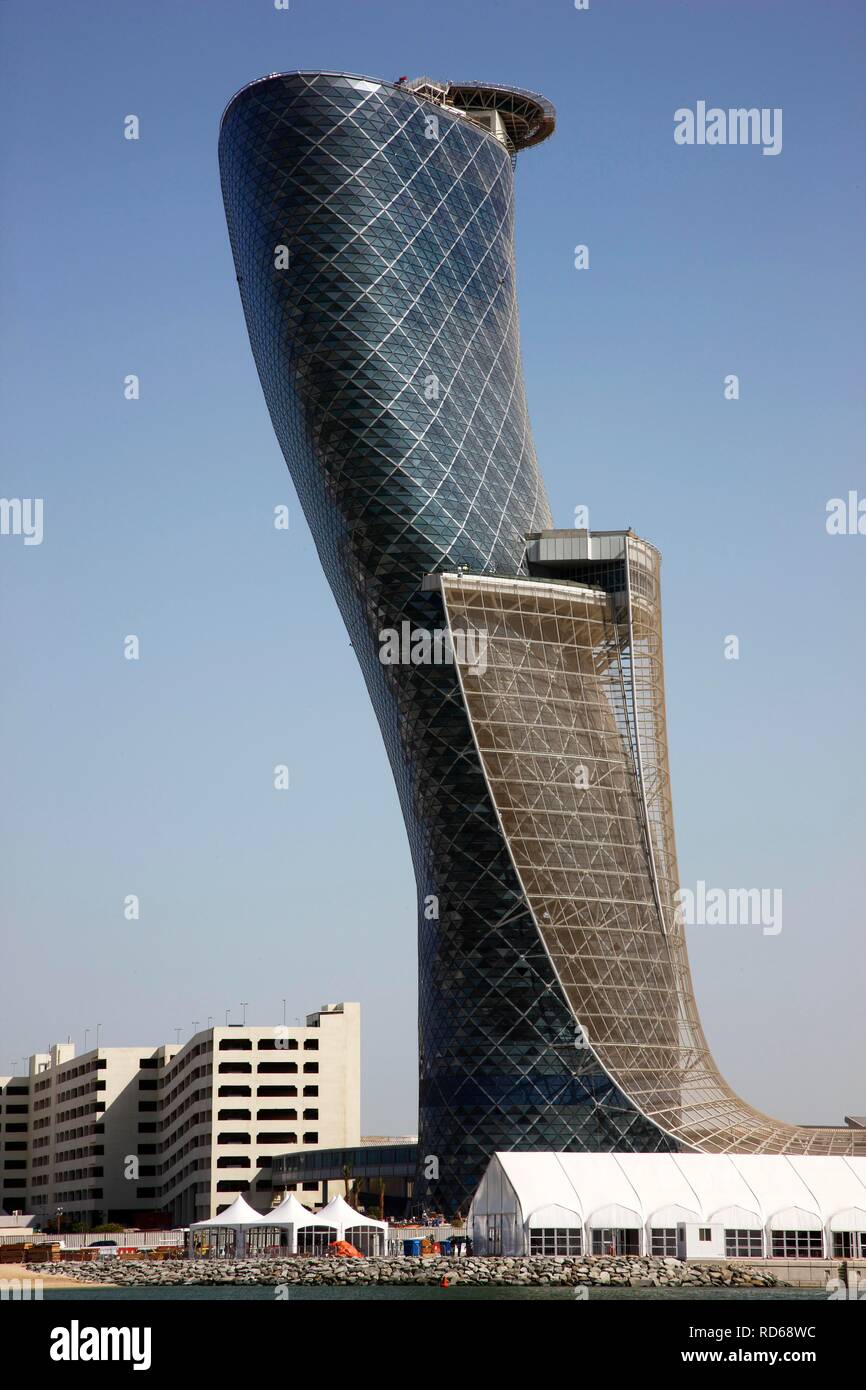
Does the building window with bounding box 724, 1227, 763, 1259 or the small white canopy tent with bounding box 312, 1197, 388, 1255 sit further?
the small white canopy tent with bounding box 312, 1197, 388, 1255

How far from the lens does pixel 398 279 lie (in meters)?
107

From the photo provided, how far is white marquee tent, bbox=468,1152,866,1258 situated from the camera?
71.4 metres

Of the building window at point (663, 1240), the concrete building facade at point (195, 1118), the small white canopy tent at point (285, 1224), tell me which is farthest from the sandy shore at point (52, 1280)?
the concrete building facade at point (195, 1118)

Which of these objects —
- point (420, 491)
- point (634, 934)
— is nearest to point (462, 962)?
point (634, 934)

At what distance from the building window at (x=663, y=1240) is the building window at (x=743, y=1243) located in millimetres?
2045

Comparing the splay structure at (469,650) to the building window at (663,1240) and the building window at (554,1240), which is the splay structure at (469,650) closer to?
the building window at (663,1240)

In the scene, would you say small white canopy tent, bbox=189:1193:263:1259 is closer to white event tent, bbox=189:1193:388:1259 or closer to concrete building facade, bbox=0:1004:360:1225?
white event tent, bbox=189:1193:388:1259

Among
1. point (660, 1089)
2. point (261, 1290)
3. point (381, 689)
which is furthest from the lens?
point (381, 689)

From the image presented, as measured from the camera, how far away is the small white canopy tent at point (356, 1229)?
79.4 meters

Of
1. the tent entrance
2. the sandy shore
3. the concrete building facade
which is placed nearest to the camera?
the sandy shore

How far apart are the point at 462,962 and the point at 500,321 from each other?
39.5 metres

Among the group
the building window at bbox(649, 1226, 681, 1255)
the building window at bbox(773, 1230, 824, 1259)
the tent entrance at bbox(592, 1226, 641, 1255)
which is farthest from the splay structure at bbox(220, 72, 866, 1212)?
the tent entrance at bbox(592, 1226, 641, 1255)

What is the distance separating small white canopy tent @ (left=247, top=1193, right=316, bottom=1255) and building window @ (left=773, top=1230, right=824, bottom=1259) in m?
19.5

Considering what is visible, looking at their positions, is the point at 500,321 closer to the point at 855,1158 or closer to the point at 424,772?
the point at 424,772
